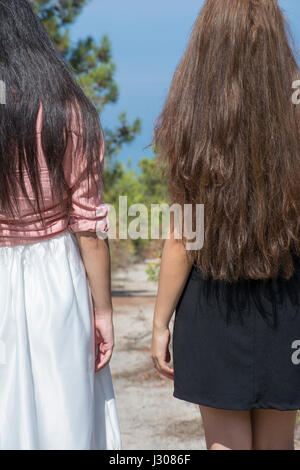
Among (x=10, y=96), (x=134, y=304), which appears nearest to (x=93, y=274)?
(x=10, y=96)

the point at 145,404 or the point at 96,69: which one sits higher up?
the point at 96,69

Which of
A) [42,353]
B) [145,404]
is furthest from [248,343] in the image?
[145,404]

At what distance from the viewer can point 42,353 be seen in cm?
180

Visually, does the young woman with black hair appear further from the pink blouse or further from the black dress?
the black dress

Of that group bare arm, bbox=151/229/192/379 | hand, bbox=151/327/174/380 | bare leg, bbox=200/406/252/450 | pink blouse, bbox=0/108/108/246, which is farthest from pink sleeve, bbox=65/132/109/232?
bare leg, bbox=200/406/252/450

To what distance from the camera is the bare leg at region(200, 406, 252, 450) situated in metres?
1.89

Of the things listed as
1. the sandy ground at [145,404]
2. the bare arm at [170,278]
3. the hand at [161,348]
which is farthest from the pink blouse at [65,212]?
the sandy ground at [145,404]

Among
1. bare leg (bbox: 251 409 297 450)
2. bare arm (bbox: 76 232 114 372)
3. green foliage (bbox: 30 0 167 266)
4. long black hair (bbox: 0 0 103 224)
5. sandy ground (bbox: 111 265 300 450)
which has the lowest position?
sandy ground (bbox: 111 265 300 450)

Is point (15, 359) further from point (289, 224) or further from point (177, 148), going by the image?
point (289, 224)

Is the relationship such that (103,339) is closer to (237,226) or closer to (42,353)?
(42,353)

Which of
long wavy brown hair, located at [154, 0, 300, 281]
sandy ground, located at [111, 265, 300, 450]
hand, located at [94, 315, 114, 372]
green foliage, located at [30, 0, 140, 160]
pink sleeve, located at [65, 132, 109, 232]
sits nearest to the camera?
long wavy brown hair, located at [154, 0, 300, 281]

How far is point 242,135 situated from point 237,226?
0.27 m

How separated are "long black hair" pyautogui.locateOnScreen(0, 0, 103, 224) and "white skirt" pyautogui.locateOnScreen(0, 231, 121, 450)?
18 centimetres

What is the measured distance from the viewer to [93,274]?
1896 mm
